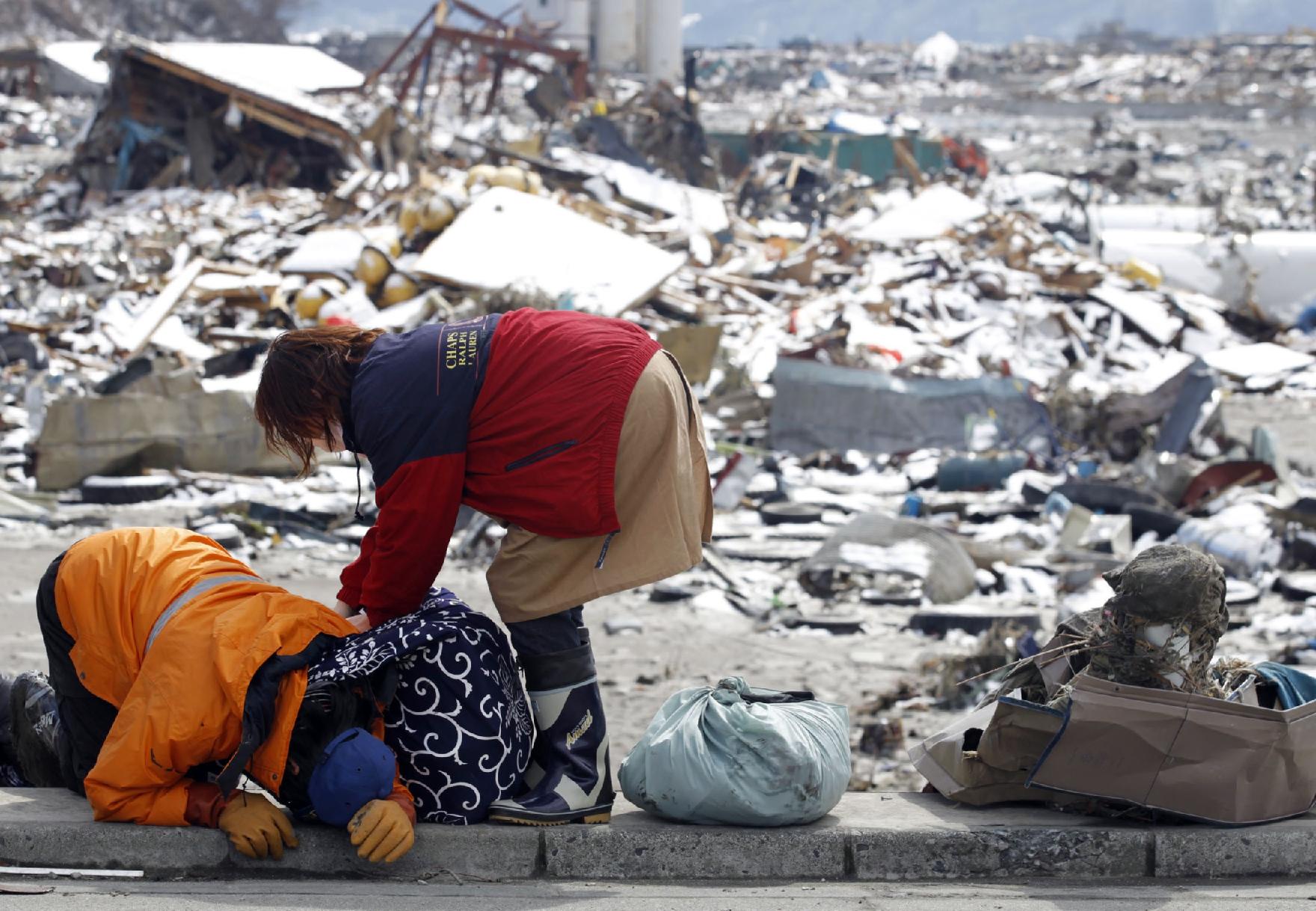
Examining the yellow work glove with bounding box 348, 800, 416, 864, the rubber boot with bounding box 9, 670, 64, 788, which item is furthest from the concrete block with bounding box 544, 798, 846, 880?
the rubber boot with bounding box 9, 670, 64, 788

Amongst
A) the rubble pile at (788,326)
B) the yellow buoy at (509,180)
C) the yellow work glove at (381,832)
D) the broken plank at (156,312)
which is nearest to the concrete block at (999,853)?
the rubble pile at (788,326)

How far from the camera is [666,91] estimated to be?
81.4ft

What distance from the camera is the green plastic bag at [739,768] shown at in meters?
3.02

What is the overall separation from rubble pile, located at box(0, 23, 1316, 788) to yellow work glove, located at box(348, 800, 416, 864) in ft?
5.18

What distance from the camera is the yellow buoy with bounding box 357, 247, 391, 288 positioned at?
13852 mm

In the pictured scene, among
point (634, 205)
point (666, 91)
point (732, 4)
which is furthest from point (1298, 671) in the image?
point (732, 4)

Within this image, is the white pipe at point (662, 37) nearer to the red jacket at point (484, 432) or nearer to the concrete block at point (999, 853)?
the red jacket at point (484, 432)

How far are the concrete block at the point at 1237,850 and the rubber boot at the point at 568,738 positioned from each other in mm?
1226

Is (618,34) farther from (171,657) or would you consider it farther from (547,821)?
(171,657)

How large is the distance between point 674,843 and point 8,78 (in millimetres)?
39865

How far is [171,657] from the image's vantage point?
2.77 meters

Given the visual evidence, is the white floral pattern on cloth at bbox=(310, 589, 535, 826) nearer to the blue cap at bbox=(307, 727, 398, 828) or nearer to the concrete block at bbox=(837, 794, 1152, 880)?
the blue cap at bbox=(307, 727, 398, 828)

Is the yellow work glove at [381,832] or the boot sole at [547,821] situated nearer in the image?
the yellow work glove at [381,832]

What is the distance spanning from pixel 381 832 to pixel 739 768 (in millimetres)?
789
